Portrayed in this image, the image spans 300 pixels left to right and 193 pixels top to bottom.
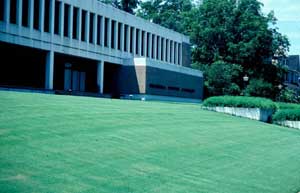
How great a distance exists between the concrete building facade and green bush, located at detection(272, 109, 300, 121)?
54.3ft

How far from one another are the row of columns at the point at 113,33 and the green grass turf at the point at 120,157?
2429 cm

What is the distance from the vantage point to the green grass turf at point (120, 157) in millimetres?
7691

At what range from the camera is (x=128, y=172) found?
873 cm

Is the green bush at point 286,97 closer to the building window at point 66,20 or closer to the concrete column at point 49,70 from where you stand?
the building window at point 66,20

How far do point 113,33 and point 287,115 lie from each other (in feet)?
75.1

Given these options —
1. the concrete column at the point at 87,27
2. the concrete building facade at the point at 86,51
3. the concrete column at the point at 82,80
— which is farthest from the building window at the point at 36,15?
the concrete column at the point at 82,80

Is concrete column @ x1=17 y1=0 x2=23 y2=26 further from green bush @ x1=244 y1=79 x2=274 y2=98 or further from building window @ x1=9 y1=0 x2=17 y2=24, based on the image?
green bush @ x1=244 y1=79 x2=274 y2=98

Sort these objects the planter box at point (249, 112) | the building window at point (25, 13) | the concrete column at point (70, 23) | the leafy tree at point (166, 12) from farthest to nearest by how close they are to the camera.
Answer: the leafy tree at point (166, 12) < the concrete column at point (70, 23) < the building window at point (25, 13) < the planter box at point (249, 112)

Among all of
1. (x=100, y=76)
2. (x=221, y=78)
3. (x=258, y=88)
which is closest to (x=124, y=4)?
(x=221, y=78)

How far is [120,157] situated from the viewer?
9.75m

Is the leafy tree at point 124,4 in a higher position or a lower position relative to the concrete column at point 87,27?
higher

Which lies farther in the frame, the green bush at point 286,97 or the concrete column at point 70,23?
the green bush at point 286,97

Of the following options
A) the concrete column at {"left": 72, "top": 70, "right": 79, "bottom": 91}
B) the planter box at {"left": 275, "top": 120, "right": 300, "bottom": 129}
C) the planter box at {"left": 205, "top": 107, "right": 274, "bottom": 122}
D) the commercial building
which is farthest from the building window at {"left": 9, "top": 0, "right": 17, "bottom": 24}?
the commercial building

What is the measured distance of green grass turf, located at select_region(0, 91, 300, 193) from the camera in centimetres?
769
